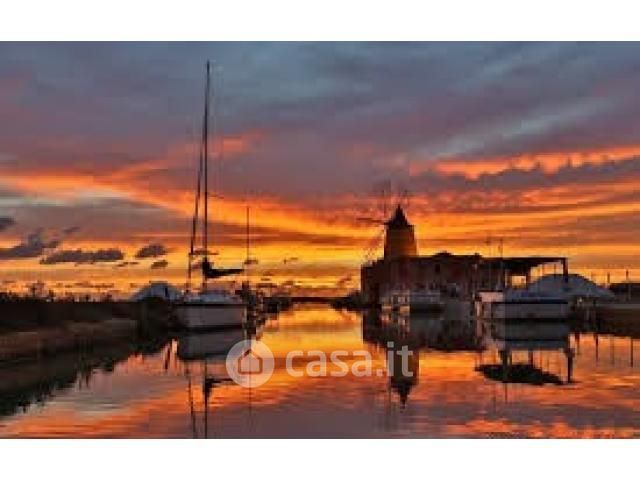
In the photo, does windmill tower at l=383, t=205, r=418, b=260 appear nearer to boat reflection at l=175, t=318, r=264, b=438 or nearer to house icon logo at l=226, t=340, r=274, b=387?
boat reflection at l=175, t=318, r=264, b=438

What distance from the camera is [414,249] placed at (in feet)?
493

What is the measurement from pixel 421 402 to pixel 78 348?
855 inches

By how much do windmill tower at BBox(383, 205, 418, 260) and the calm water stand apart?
10929 centimetres

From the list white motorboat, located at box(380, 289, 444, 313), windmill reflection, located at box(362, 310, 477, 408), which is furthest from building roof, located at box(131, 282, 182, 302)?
windmill reflection, located at box(362, 310, 477, 408)

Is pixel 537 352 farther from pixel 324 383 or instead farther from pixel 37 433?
pixel 37 433

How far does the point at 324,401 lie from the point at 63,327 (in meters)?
20.4

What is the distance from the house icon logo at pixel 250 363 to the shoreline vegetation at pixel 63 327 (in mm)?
6356

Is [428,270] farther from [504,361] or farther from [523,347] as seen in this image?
[504,361]

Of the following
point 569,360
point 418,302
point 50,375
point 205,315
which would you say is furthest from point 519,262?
point 50,375

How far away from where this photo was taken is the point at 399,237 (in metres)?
150

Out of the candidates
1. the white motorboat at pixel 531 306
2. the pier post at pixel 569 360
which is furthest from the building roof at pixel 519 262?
the pier post at pixel 569 360

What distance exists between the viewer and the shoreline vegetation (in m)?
35.6

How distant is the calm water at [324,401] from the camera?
817 inches

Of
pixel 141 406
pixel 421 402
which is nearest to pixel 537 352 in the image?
pixel 421 402
